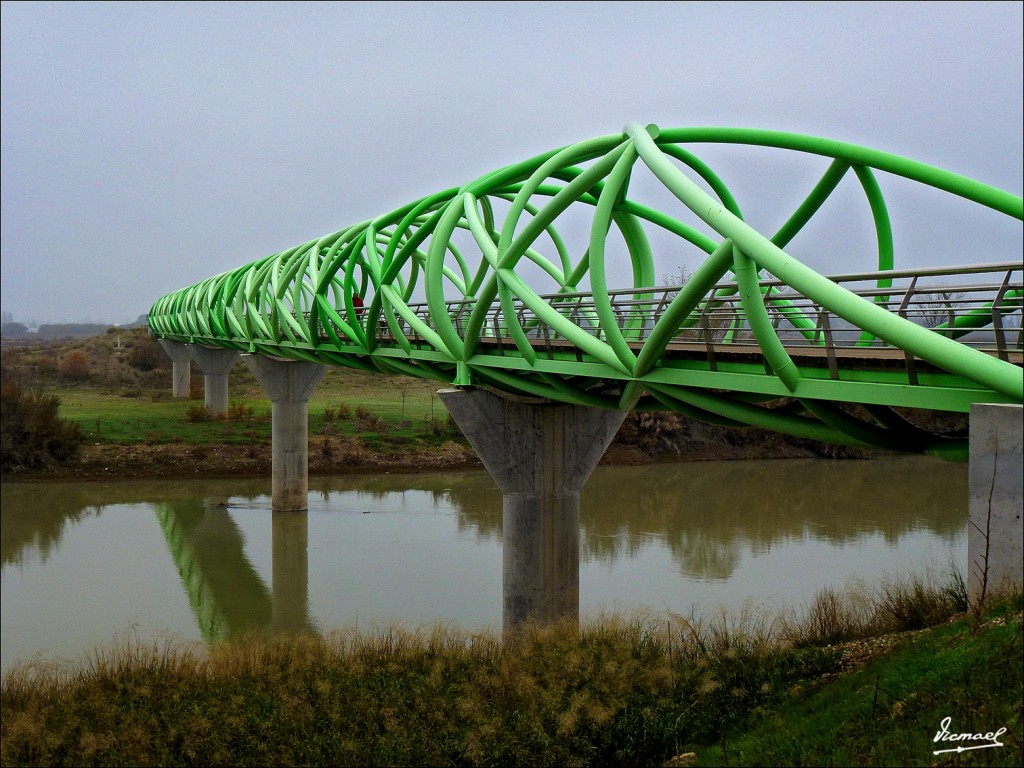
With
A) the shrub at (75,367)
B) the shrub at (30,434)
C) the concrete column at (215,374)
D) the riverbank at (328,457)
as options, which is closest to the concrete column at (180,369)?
the shrub at (75,367)

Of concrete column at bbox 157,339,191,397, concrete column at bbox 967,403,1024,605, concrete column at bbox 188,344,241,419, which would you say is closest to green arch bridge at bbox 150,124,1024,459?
concrete column at bbox 967,403,1024,605

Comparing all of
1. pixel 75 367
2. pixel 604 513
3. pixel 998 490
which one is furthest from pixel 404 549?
pixel 75 367

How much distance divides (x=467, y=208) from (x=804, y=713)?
32.3 ft

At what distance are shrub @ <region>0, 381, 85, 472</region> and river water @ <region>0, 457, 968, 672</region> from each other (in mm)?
1809

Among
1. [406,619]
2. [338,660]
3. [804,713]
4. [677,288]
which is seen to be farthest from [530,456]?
[804,713]

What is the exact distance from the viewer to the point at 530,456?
53.1ft

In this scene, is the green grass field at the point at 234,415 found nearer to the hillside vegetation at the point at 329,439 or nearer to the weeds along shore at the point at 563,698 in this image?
the hillside vegetation at the point at 329,439

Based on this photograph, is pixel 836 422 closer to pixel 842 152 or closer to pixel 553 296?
pixel 842 152

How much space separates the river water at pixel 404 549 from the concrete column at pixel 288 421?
886 mm

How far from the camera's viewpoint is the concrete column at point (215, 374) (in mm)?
46781

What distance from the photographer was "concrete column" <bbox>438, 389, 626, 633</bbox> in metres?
16.0

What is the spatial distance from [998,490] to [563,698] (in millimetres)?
5119

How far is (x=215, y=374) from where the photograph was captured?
47562 mm

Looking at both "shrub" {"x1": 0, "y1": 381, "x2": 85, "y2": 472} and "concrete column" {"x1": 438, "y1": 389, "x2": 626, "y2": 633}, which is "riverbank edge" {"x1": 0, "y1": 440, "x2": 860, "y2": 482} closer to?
"shrub" {"x1": 0, "y1": 381, "x2": 85, "y2": 472}
